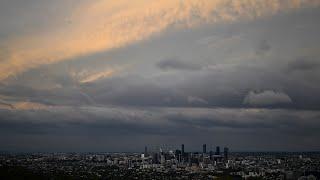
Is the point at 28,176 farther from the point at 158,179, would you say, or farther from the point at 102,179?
the point at 158,179

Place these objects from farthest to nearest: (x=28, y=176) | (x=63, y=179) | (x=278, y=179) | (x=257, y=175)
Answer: (x=257, y=175) → (x=278, y=179) → (x=63, y=179) → (x=28, y=176)

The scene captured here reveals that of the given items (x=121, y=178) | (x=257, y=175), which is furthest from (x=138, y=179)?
(x=257, y=175)

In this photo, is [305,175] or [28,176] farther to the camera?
[305,175]

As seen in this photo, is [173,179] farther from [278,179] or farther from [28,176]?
[28,176]

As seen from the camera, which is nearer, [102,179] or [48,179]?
[48,179]

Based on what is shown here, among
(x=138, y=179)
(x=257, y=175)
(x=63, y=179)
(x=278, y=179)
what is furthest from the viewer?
(x=257, y=175)

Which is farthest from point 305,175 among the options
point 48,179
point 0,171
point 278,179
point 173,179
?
point 0,171

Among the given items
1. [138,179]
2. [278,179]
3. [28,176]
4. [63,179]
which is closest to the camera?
[28,176]

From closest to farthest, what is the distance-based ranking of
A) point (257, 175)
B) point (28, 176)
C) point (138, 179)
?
point (28, 176)
point (138, 179)
point (257, 175)
